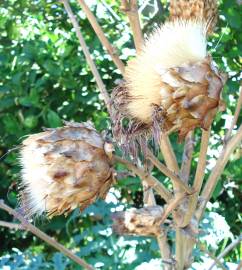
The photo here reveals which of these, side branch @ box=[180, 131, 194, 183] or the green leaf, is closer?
side branch @ box=[180, 131, 194, 183]

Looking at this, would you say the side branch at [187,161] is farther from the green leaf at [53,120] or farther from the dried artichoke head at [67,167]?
the green leaf at [53,120]

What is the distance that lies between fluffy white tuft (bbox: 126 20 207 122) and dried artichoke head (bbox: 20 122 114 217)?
0.26ft

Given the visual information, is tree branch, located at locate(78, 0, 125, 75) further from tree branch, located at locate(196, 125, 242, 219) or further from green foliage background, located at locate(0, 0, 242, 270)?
green foliage background, located at locate(0, 0, 242, 270)

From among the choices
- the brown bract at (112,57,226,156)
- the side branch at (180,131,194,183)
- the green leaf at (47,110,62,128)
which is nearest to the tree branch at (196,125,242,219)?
the side branch at (180,131,194,183)

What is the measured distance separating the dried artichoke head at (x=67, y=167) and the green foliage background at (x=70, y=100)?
1.08 metres

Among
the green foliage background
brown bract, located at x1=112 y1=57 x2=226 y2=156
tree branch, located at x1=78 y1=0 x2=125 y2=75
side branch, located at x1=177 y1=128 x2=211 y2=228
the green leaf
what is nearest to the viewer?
brown bract, located at x1=112 y1=57 x2=226 y2=156

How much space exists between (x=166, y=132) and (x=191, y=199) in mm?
150

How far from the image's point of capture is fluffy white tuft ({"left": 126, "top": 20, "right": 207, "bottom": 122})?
3.13ft

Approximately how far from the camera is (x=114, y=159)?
1009 millimetres

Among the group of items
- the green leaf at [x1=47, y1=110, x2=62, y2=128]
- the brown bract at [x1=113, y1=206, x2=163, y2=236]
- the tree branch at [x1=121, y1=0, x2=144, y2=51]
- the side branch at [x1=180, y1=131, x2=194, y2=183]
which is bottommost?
the green leaf at [x1=47, y1=110, x2=62, y2=128]

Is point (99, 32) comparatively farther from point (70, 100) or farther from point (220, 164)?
point (70, 100)

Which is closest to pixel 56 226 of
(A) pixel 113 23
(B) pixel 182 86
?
(A) pixel 113 23

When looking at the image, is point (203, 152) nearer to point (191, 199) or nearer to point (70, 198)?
point (191, 199)

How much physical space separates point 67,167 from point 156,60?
0.65ft
